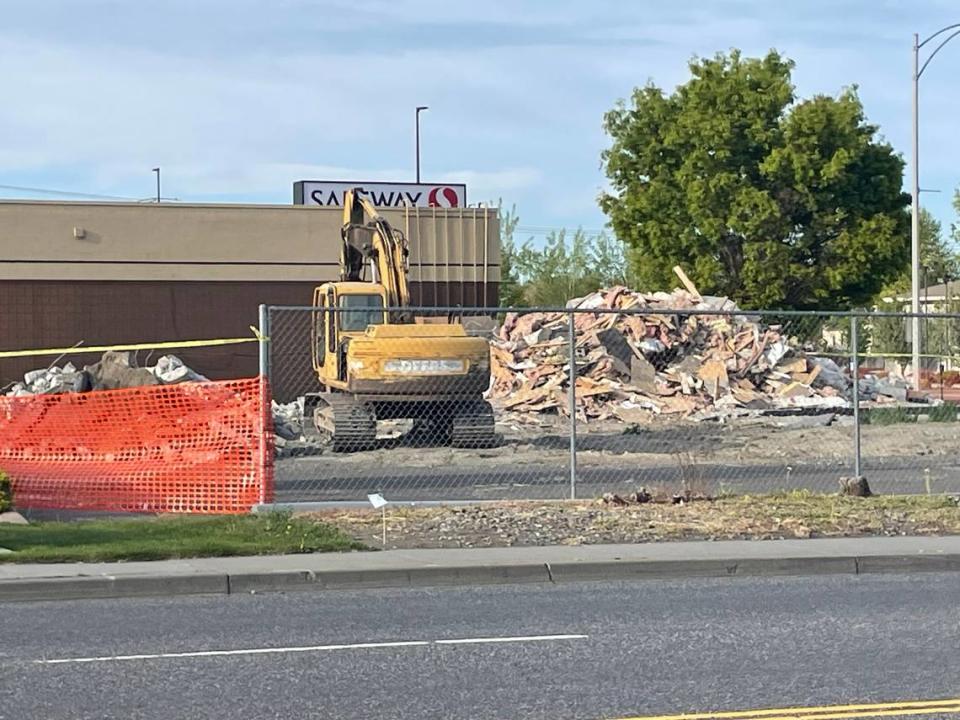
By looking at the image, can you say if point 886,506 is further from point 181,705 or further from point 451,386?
point 181,705

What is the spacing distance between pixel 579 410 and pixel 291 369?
973cm

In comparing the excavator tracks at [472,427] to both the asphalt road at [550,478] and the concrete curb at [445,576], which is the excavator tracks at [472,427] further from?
the concrete curb at [445,576]

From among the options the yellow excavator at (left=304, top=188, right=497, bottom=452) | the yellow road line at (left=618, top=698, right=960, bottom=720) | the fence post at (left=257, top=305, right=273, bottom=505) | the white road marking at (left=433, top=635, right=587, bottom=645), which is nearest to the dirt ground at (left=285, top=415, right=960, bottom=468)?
the yellow excavator at (left=304, top=188, right=497, bottom=452)

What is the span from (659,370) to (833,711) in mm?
24746

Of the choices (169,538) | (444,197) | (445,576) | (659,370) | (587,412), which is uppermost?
(444,197)

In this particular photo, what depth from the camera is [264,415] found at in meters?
15.4

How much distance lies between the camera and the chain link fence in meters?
19.0

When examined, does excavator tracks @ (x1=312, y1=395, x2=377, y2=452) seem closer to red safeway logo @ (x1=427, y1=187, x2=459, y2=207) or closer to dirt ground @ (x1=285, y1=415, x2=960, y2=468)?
dirt ground @ (x1=285, y1=415, x2=960, y2=468)

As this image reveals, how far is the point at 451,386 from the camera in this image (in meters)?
22.5

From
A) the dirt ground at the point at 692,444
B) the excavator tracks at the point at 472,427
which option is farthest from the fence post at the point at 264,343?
Answer: the excavator tracks at the point at 472,427

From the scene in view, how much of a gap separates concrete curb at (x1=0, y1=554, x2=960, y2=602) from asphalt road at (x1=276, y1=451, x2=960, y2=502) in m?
3.91

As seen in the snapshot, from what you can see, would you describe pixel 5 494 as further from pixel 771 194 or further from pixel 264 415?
pixel 771 194

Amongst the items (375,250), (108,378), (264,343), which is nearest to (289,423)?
(108,378)

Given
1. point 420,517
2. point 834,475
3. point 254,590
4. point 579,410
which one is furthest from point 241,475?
point 579,410
